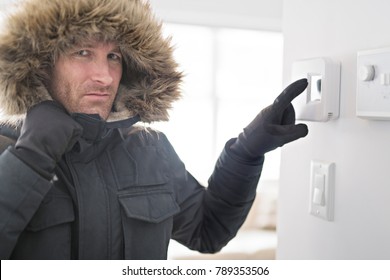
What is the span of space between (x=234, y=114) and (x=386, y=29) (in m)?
2.75

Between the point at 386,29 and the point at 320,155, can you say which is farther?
the point at 320,155

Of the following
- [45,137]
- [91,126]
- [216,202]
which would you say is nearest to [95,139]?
[91,126]

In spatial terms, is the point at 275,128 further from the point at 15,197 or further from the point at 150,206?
the point at 15,197

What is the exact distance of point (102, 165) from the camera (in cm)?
97

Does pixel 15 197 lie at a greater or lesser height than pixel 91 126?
lesser

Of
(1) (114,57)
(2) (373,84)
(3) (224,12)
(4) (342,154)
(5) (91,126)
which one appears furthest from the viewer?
(3) (224,12)

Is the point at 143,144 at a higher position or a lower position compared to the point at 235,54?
lower

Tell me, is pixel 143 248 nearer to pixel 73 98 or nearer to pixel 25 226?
pixel 25 226

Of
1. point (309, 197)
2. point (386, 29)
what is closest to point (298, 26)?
point (386, 29)

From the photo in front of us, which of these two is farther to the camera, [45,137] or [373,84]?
[45,137]

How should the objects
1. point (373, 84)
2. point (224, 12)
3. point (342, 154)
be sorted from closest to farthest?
point (373, 84) < point (342, 154) < point (224, 12)

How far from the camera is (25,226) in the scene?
0.81 meters

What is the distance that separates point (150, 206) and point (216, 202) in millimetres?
215

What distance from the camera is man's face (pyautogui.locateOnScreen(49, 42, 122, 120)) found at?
97cm
